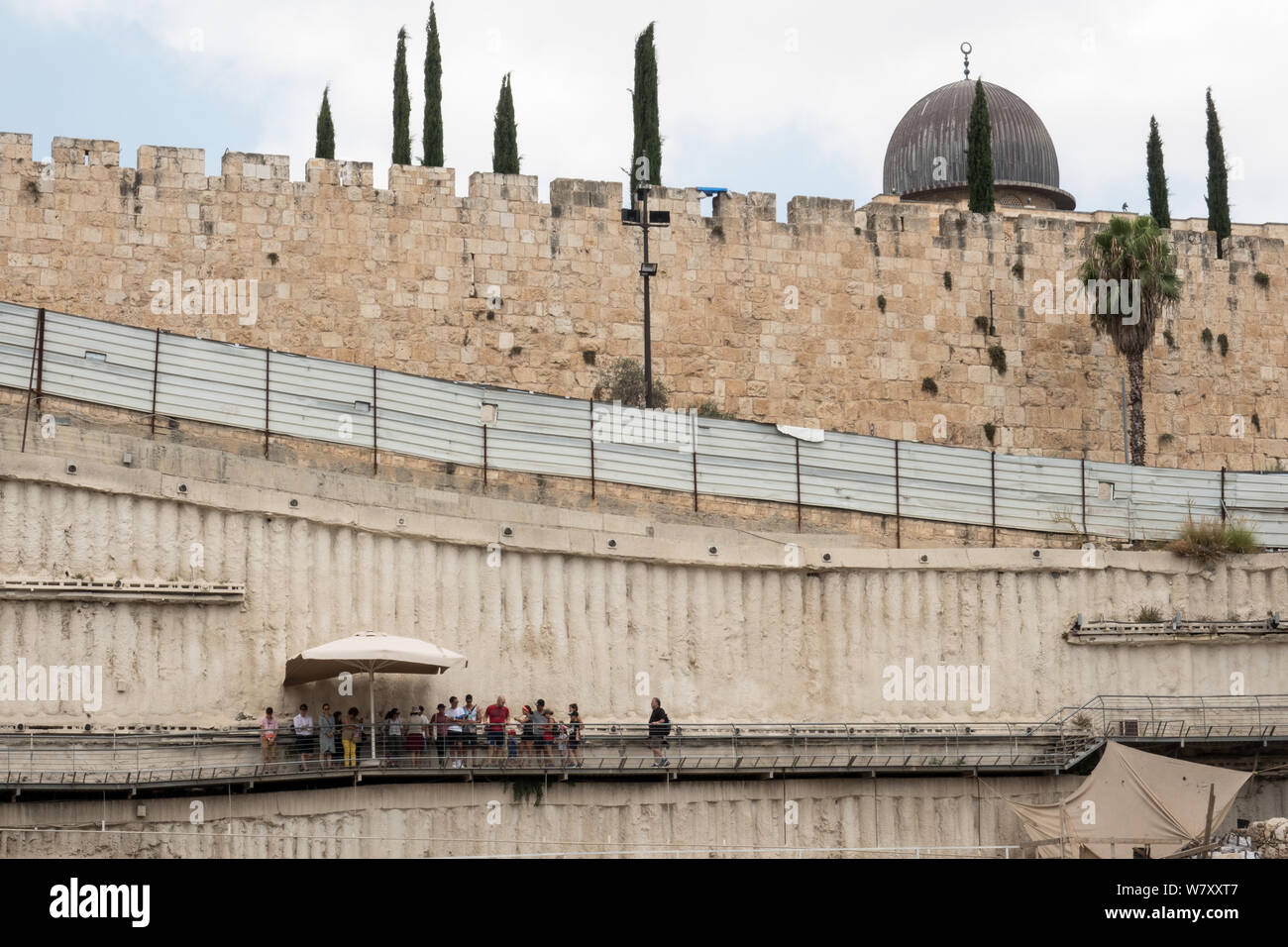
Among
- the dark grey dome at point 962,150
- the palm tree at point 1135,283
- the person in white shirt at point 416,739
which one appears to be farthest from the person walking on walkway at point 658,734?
the dark grey dome at point 962,150

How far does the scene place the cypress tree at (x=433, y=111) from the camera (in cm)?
3309

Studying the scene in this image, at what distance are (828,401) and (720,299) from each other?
2391mm

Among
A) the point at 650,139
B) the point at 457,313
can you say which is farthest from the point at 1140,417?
the point at 457,313

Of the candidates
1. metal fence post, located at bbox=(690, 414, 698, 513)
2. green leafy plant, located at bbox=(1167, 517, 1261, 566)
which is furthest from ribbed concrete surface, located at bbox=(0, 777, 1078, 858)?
metal fence post, located at bbox=(690, 414, 698, 513)

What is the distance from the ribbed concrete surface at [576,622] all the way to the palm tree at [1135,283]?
7808 mm

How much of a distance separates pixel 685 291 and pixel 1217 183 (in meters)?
10.4

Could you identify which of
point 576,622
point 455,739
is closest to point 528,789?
point 455,739

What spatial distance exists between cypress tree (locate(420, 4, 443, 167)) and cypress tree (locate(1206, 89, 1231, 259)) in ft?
44.9

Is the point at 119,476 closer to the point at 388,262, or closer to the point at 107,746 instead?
the point at 107,746

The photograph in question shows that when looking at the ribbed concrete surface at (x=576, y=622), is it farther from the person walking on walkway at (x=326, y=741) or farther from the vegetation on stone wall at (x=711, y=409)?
the vegetation on stone wall at (x=711, y=409)

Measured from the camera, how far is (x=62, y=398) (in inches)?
957

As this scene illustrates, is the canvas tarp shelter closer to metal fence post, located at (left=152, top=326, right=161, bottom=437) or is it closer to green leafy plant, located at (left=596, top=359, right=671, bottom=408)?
metal fence post, located at (left=152, top=326, right=161, bottom=437)

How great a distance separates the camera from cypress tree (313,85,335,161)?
32.9 meters

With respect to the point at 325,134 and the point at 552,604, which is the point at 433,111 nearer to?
the point at 325,134
